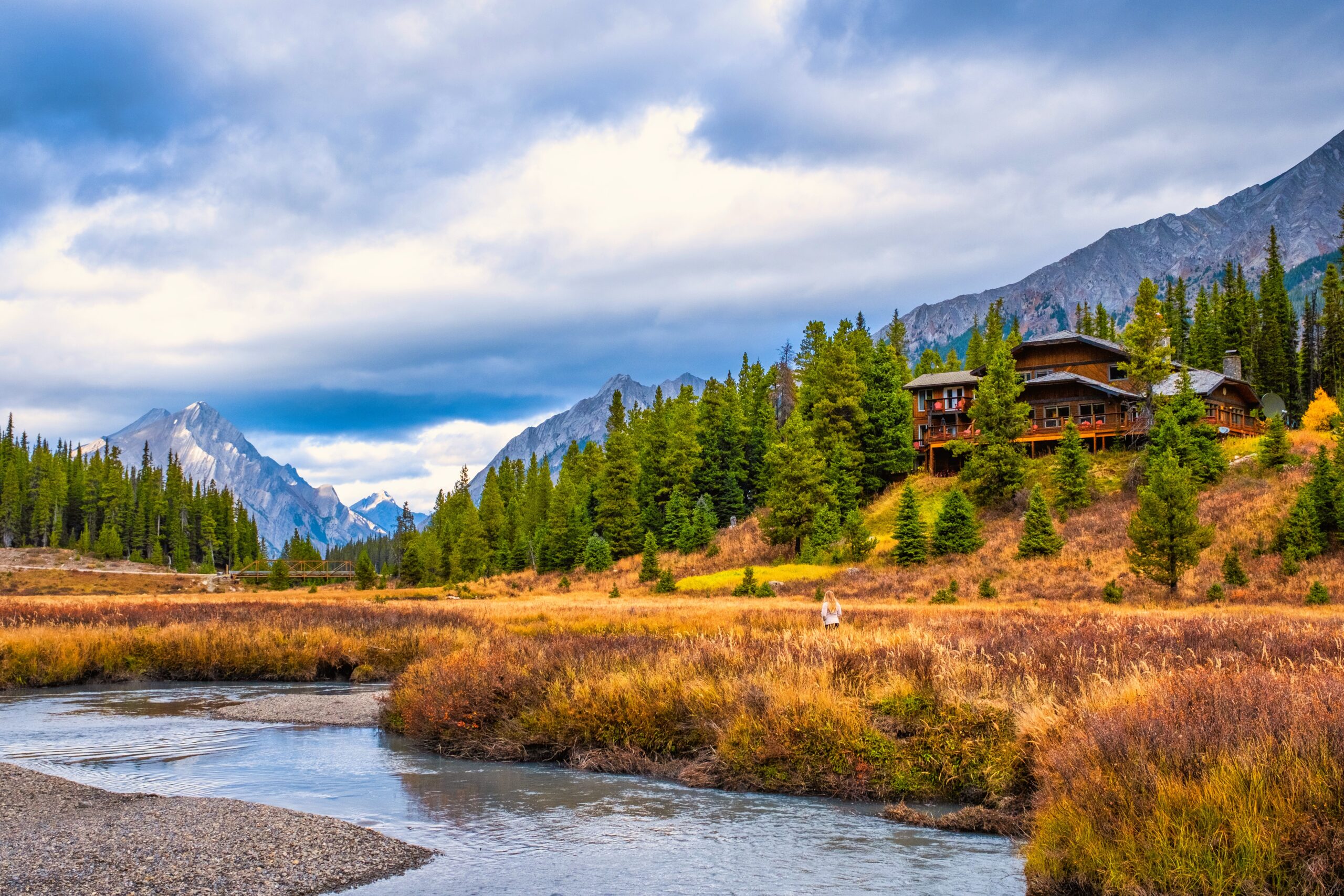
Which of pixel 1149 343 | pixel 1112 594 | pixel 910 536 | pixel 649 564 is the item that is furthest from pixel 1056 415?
pixel 1112 594

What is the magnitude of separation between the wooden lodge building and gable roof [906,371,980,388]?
87mm

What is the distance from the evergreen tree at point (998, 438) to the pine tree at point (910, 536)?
34.9 feet

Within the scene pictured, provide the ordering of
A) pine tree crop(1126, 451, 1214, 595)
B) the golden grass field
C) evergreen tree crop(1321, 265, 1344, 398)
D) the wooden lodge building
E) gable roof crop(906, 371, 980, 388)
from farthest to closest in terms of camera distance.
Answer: evergreen tree crop(1321, 265, 1344, 398) → gable roof crop(906, 371, 980, 388) → the wooden lodge building → pine tree crop(1126, 451, 1214, 595) → the golden grass field

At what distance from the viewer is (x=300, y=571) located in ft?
386

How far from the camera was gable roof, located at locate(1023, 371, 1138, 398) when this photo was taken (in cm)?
7319

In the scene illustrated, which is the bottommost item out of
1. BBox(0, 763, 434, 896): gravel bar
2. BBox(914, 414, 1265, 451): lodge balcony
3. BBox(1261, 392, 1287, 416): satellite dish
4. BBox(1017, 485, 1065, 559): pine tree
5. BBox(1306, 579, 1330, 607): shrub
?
BBox(0, 763, 434, 896): gravel bar

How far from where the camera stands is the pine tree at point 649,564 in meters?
67.2

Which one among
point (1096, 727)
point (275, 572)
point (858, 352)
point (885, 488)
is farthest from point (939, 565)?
point (275, 572)

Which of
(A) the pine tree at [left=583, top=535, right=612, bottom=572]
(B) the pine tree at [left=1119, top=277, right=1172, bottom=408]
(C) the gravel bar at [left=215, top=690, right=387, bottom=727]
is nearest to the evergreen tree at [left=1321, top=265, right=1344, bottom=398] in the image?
(B) the pine tree at [left=1119, top=277, right=1172, bottom=408]

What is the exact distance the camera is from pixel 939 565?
57031 mm

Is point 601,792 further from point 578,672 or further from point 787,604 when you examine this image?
point 787,604

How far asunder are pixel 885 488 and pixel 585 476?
40.7m

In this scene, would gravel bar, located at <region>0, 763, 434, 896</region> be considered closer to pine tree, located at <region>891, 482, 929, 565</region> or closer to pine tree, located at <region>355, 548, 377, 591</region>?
pine tree, located at <region>891, 482, 929, 565</region>

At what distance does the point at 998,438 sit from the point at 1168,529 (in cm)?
2727
